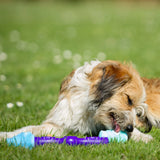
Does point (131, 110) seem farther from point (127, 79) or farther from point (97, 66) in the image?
point (97, 66)

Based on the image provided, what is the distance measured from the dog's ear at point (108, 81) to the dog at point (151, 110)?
Result: 1.81ft

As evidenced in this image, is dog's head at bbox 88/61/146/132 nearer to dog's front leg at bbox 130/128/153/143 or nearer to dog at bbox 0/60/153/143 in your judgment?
dog at bbox 0/60/153/143

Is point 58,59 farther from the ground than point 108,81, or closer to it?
closer to it

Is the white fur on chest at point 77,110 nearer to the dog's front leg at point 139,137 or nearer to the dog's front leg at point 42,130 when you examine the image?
the dog's front leg at point 42,130

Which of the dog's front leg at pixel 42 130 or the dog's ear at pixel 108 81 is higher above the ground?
the dog's ear at pixel 108 81

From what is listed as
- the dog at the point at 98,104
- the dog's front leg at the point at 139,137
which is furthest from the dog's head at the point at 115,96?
the dog's front leg at the point at 139,137

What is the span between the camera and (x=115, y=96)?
3.65 m

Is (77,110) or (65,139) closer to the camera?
(65,139)

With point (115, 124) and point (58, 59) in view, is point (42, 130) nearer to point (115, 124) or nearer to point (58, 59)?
point (115, 124)

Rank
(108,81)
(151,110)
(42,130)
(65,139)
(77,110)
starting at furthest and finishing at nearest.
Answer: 1. (151,110)
2. (77,110)
3. (42,130)
4. (108,81)
5. (65,139)

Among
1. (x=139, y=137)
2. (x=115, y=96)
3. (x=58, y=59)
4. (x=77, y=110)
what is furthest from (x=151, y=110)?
(x=58, y=59)

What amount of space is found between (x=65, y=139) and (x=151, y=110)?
61.3 inches

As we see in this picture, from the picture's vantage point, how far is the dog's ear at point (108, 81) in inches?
143

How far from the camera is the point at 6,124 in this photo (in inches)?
160
